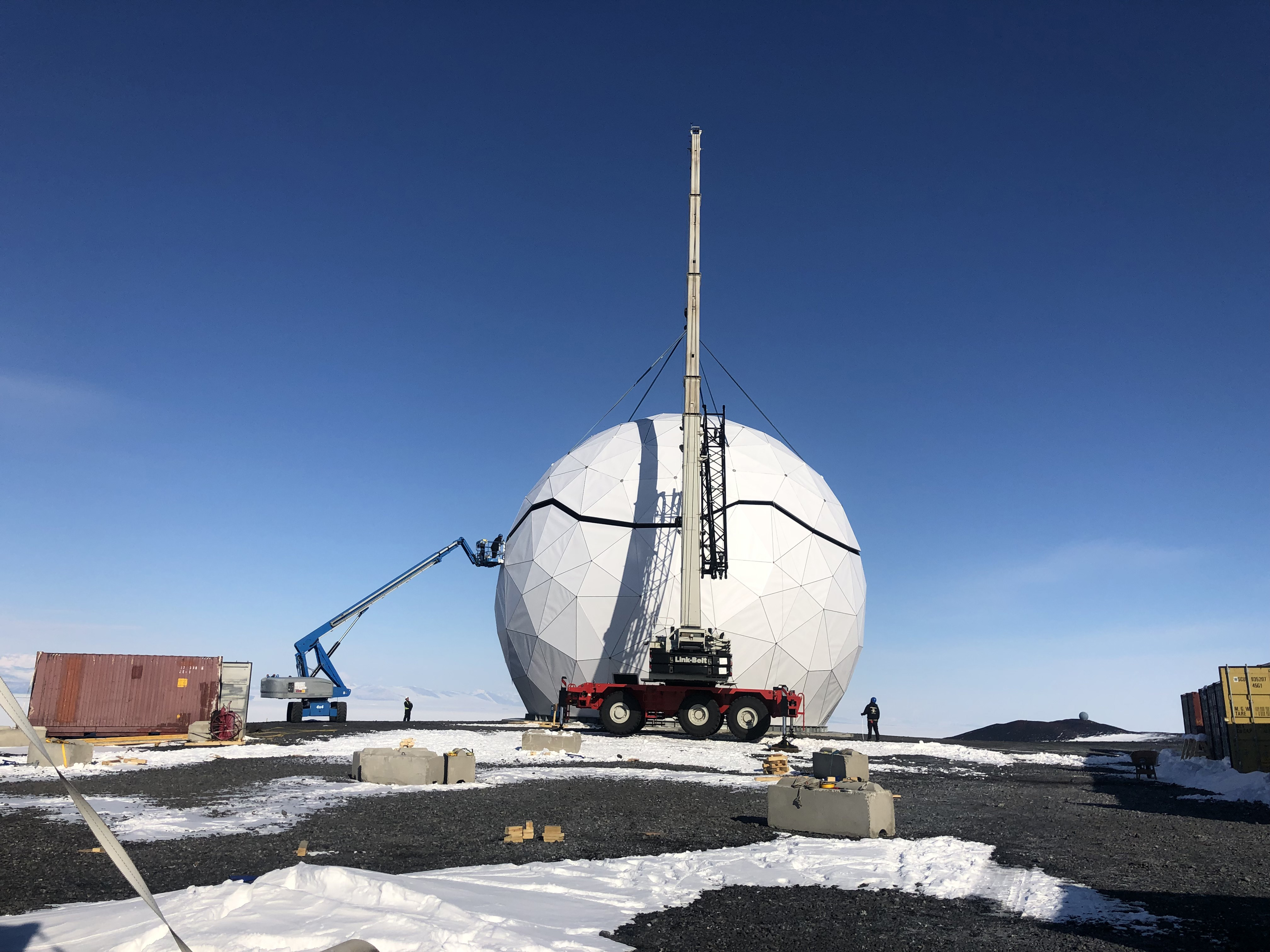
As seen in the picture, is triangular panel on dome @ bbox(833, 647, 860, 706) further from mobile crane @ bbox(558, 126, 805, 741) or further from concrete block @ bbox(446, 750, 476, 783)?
concrete block @ bbox(446, 750, 476, 783)

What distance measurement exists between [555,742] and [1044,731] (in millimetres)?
31994

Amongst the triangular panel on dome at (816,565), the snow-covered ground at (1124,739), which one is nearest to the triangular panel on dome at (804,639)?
the triangular panel on dome at (816,565)

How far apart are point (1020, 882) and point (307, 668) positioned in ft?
101

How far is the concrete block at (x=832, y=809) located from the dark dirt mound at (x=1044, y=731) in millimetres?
33077

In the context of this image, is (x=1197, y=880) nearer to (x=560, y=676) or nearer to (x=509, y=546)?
(x=560, y=676)

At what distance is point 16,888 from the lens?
20.4ft

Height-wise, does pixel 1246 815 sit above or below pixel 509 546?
below

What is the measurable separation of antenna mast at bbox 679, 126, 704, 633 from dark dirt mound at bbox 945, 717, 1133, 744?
71.1 ft

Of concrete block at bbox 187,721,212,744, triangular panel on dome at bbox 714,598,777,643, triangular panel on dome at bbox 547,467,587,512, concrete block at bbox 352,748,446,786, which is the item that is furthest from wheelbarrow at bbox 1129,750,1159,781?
concrete block at bbox 187,721,212,744

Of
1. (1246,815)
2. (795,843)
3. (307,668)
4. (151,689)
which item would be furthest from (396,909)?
(307,668)

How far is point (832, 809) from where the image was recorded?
9.18 m

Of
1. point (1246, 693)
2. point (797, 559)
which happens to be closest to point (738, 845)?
point (1246, 693)

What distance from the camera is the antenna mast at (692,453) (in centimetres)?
2402

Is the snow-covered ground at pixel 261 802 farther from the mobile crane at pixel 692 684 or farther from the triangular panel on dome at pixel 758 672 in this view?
the triangular panel on dome at pixel 758 672
